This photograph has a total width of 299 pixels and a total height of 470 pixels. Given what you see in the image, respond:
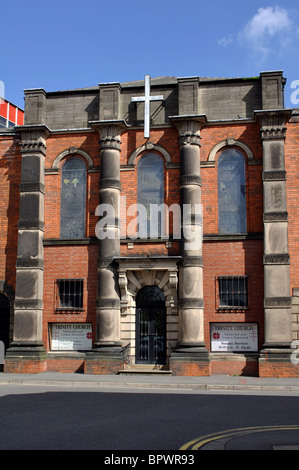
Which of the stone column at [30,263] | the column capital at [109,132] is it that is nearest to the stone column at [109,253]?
the column capital at [109,132]

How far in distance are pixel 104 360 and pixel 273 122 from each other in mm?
10720

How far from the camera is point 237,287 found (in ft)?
70.0

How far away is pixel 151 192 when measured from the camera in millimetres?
22438

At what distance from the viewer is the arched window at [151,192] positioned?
22062 mm

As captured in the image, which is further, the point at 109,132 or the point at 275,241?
the point at 109,132

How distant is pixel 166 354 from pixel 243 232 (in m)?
5.37

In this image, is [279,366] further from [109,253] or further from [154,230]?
[109,253]

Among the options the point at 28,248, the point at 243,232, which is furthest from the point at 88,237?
the point at 243,232

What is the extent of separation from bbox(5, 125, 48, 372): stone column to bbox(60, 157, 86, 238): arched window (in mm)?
846

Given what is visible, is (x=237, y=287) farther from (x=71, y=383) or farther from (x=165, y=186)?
(x=71, y=383)

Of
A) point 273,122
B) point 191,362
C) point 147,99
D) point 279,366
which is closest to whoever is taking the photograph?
point 279,366

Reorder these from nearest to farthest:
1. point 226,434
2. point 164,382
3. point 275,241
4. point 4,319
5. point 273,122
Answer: point 226,434 → point 164,382 → point 275,241 → point 273,122 → point 4,319

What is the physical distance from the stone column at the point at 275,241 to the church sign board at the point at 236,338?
2.30ft

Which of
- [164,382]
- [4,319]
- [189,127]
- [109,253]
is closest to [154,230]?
[109,253]
